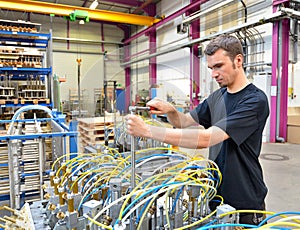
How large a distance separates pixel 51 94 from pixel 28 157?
2.13 m

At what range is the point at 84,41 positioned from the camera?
8.80 metres

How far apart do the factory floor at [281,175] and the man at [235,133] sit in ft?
0.53

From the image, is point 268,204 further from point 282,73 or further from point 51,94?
point 51,94

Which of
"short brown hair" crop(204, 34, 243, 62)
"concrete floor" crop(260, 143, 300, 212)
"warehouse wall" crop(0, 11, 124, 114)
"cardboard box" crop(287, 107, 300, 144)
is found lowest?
"concrete floor" crop(260, 143, 300, 212)

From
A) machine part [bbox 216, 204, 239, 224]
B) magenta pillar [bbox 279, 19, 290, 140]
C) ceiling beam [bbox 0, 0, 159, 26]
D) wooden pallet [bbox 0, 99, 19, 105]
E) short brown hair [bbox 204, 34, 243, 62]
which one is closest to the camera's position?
machine part [bbox 216, 204, 239, 224]

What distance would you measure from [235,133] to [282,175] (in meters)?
2.35

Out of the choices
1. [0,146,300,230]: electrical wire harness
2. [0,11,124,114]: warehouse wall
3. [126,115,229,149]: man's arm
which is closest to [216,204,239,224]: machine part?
[0,146,300,230]: electrical wire harness

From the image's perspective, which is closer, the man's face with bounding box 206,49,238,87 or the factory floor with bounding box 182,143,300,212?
the man's face with bounding box 206,49,238,87

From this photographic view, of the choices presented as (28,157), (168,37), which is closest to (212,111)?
(28,157)

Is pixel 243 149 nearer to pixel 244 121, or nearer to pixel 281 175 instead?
pixel 244 121

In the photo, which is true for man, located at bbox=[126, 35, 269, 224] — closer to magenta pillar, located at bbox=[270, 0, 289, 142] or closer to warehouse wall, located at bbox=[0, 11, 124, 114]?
magenta pillar, located at bbox=[270, 0, 289, 142]

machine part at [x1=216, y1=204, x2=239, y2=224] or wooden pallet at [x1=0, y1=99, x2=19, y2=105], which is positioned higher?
wooden pallet at [x1=0, y1=99, x2=19, y2=105]

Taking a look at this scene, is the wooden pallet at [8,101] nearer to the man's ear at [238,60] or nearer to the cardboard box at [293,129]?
the man's ear at [238,60]

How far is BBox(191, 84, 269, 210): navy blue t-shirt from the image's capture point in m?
0.79
